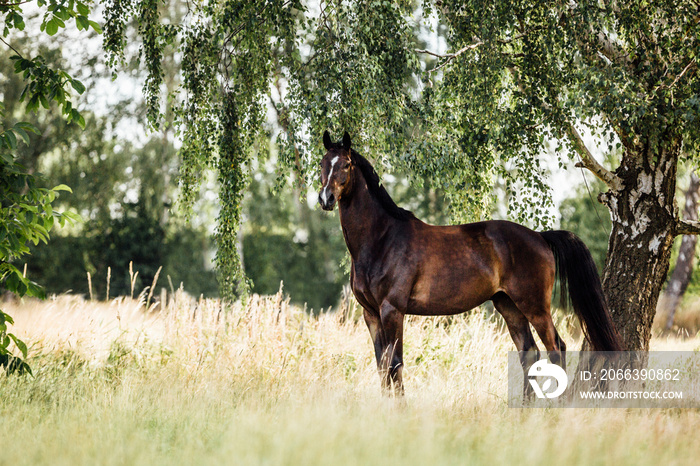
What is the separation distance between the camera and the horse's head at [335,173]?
4.58 m

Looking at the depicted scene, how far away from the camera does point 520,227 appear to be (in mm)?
5406

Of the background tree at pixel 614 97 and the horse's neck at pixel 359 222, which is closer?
the horse's neck at pixel 359 222

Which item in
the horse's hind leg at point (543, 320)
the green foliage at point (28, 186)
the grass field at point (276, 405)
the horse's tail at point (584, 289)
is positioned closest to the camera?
the grass field at point (276, 405)

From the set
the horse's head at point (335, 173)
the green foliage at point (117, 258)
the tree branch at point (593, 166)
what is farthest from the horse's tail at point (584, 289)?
the green foliage at point (117, 258)

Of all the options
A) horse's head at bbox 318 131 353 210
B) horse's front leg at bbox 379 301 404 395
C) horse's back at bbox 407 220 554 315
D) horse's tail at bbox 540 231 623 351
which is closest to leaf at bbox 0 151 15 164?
horse's head at bbox 318 131 353 210

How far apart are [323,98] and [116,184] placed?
16.4 meters

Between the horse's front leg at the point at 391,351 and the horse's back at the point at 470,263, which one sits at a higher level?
the horse's back at the point at 470,263

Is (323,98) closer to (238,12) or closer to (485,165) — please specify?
(238,12)

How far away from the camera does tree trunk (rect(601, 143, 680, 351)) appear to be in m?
6.35

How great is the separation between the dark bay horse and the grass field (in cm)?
68

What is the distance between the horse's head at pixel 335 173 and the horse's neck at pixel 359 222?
6.8 inches

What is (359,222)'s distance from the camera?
5059 millimetres

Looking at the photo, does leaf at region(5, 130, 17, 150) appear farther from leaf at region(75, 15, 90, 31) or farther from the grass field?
the grass field

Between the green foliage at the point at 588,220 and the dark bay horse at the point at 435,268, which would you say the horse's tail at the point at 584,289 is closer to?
the dark bay horse at the point at 435,268
